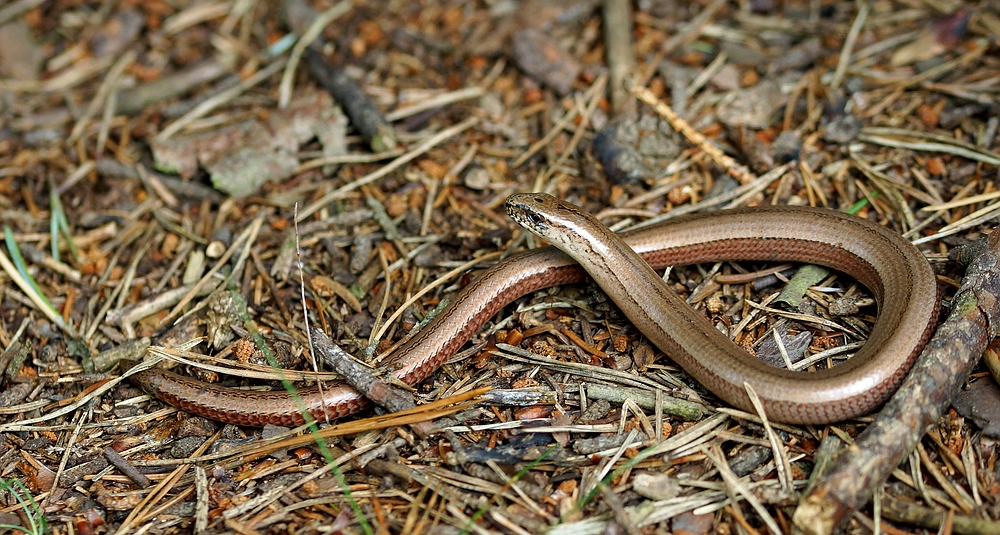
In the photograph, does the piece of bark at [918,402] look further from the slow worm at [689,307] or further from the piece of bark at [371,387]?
the piece of bark at [371,387]

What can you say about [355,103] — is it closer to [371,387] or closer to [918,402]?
[371,387]

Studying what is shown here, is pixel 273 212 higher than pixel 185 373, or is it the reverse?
pixel 273 212

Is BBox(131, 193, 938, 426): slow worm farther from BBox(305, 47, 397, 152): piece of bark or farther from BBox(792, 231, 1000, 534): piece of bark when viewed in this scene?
BBox(305, 47, 397, 152): piece of bark

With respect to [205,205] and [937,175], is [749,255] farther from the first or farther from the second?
[205,205]

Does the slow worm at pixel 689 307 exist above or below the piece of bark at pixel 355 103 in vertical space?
below

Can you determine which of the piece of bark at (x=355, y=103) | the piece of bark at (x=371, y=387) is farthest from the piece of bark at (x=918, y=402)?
the piece of bark at (x=355, y=103)

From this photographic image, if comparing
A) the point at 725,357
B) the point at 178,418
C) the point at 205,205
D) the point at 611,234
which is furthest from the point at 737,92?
the point at 178,418
